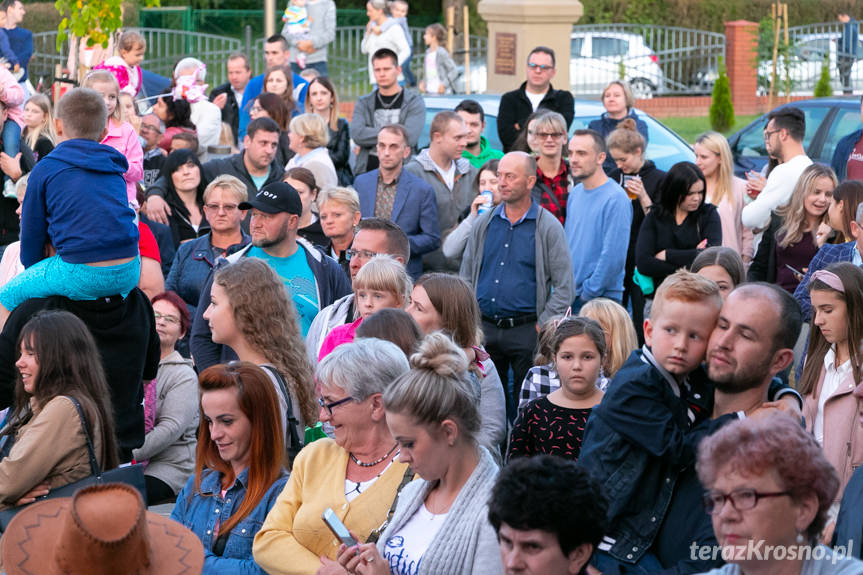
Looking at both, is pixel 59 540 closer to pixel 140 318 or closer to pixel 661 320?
pixel 661 320

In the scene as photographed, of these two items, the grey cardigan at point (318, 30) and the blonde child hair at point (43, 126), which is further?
the grey cardigan at point (318, 30)

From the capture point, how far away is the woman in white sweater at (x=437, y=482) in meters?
3.90

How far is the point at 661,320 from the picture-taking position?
13.1ft

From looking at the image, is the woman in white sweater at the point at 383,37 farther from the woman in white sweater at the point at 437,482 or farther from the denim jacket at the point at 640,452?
the denim jacket at the point at 640,452

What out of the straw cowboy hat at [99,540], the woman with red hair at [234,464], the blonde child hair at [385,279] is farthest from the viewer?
the blonde child hair at [385,279]

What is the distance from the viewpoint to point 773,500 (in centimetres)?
323

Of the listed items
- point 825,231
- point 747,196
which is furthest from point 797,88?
point 825,231

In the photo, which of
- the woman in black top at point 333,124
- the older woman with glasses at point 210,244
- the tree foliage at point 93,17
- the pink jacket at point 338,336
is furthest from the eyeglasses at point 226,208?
the tree foliage at point 93,17

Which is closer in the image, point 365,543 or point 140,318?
point 365,543

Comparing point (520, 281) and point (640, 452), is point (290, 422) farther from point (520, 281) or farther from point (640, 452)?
point (520, 281)

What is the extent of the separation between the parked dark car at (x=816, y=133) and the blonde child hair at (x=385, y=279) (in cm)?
812

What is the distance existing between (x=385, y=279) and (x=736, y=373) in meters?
2.60

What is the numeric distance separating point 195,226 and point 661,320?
6.35 m

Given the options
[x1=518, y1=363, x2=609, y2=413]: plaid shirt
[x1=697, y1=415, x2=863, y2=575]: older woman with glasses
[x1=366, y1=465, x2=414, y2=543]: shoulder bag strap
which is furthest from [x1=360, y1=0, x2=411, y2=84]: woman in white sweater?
[x1=697, y1=415, x2=863, y2=575]: older woman with glasses
